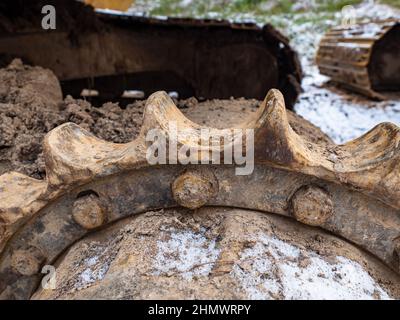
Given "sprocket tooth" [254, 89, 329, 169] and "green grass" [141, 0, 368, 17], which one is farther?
"green grass" [141, 0, 368, 17]

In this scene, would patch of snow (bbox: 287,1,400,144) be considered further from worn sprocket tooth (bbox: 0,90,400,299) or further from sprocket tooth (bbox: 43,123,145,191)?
sprocket tooth (bbox: 43,123,145,191)

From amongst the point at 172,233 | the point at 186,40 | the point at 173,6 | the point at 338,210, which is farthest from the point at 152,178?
the point at 173,6

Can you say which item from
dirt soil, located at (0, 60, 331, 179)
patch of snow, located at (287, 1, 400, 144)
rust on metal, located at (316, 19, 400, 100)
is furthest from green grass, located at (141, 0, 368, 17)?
dirt soil, located at (0, 60, 331, 179)

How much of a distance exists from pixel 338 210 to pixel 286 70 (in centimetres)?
268

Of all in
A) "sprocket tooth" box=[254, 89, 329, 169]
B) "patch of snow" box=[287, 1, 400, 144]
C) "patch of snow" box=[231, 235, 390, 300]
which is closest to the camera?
"patch of snow" box=[231, 235, 390, 300]

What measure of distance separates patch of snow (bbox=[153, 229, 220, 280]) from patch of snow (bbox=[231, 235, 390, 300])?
66mm

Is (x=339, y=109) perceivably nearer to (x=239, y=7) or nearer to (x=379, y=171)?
(x=379, y=171)

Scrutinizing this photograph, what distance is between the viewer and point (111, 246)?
3.24 ft

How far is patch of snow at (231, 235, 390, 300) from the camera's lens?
80 centimetres

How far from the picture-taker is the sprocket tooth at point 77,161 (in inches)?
38.7

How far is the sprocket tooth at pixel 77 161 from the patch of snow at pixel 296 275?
0.34 metres

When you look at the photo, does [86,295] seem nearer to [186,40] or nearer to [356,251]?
[356,251]

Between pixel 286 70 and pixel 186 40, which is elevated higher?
pixel 186 40

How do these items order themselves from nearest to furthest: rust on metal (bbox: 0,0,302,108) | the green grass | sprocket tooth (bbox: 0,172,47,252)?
sprocket tooth (bbox: 0,172,47,252)
rust on metal (bbox: 0,0,302,108)
the green grass
